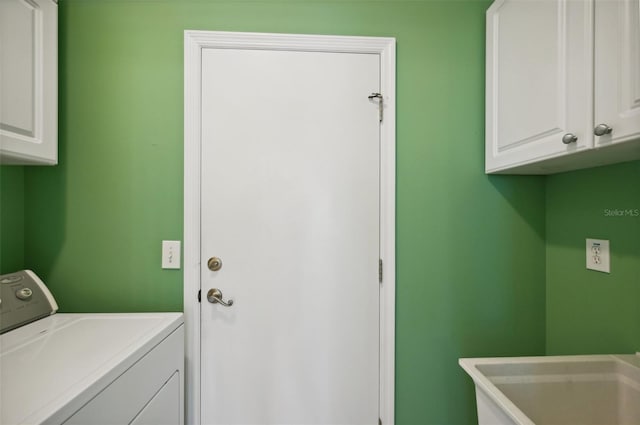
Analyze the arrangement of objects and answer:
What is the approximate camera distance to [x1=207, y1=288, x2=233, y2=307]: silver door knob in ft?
3.73

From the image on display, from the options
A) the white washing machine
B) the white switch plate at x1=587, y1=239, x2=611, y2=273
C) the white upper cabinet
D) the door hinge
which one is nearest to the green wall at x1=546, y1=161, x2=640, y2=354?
the white switch plate at x1=587, y1=239, x2=611, y2=273

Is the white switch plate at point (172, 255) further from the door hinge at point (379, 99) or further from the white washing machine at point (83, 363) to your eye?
the door hinge at point (379, 99)

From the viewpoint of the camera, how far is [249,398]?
1146 millimetres

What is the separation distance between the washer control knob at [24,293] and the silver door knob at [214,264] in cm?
68

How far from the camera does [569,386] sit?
926mm

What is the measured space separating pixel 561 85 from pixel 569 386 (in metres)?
1.10

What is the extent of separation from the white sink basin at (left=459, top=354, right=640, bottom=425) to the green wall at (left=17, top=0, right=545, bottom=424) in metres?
→ 0.30

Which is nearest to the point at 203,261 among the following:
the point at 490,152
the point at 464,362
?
the point at 464,362

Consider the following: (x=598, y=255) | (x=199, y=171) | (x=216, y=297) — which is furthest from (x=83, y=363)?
(x=598, y=255)

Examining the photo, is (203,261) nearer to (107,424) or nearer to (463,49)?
(107,424)

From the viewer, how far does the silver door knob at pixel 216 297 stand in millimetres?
1136

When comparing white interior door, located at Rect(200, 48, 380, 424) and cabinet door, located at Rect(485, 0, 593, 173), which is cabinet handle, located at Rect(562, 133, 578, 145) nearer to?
cabinet door, located at Rect(485, 0, 593, 173)

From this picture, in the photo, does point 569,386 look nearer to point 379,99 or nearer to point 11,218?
point 379,99

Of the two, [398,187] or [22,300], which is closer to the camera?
[22,300]
